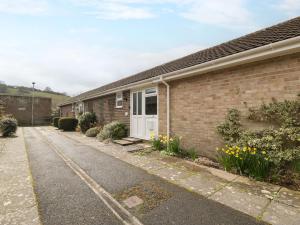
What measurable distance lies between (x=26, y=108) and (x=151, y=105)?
2784cm

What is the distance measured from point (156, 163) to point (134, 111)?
488 centimetres

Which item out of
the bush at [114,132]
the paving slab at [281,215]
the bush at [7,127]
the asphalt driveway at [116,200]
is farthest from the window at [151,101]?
the bush at [7,127]

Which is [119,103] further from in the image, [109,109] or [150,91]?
[150,91]

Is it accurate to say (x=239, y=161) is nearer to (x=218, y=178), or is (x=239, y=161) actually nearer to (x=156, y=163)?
(x=218, y=178)

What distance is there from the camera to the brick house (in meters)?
4.43

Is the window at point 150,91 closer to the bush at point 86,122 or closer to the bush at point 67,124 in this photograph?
the bush at point 86,122

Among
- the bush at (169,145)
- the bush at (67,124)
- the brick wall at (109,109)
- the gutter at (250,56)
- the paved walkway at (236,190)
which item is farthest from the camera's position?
the bush at (67,124)

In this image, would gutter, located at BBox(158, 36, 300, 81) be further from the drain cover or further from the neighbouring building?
the neighbouring building

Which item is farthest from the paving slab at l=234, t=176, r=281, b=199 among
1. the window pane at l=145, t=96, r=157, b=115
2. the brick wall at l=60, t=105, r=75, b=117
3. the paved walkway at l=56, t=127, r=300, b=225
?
the brick wall at l=60, t=105, r=75, b=117

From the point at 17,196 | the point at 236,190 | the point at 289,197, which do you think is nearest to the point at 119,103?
the point at 17,196

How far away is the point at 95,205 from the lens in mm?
3135

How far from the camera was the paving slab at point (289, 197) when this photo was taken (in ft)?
10.3

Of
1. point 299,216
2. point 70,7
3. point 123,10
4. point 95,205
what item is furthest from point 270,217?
point 70,7

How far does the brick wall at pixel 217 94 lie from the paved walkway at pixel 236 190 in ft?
4.68
